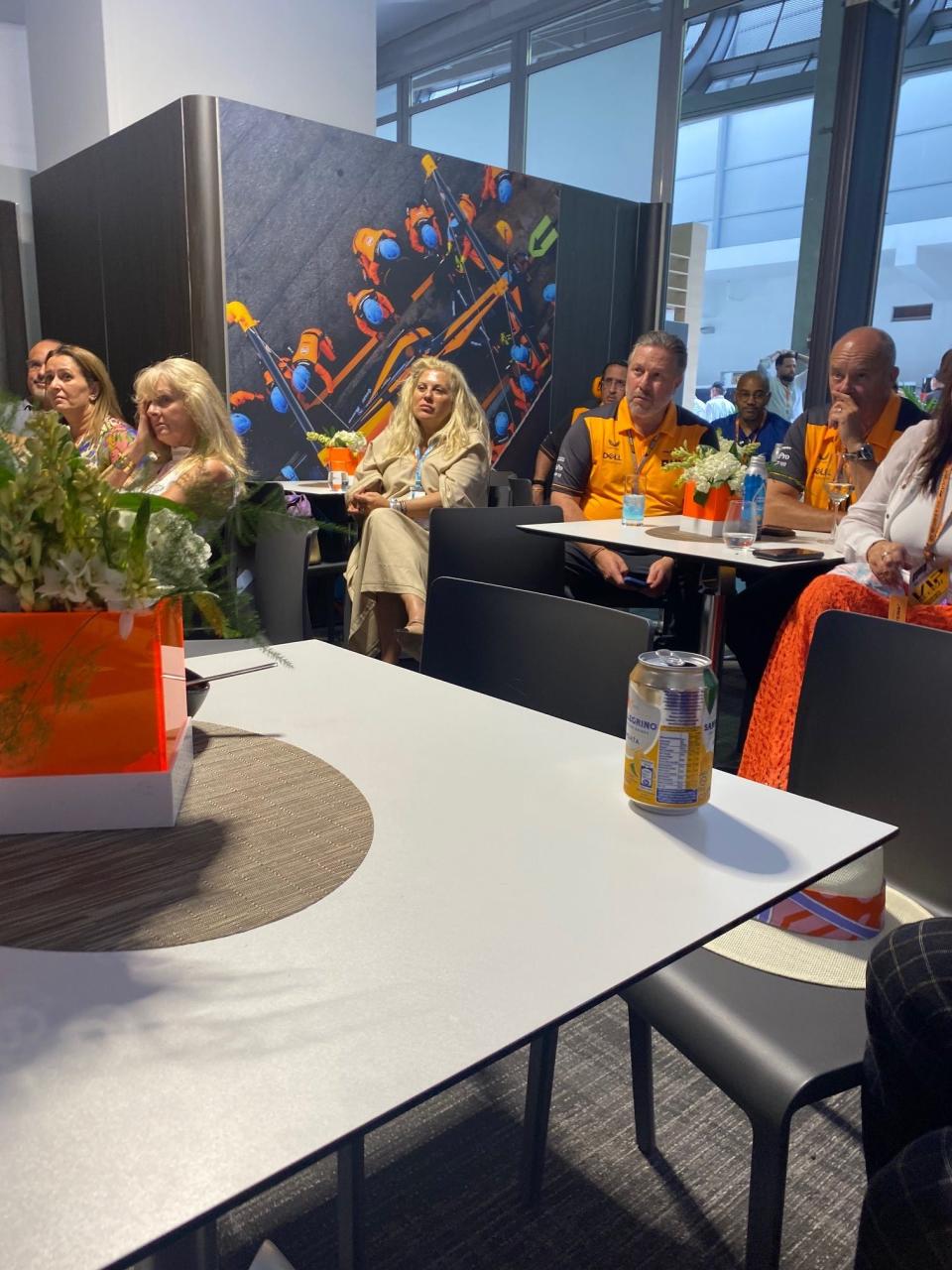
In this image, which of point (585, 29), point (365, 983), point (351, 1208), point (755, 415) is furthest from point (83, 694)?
point (585, 29)

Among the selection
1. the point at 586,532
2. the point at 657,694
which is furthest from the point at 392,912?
the point at 586,532

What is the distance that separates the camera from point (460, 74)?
8023 mm

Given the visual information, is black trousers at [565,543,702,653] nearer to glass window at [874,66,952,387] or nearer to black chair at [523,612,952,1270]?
black chair at [523,612,952,1270]

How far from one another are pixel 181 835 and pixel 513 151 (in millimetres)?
7844

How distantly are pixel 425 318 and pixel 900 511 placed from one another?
4.01m

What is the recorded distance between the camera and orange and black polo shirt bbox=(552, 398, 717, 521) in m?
3.79

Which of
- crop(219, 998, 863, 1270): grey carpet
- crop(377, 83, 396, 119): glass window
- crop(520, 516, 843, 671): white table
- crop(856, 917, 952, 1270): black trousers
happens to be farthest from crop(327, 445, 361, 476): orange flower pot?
crop(377, 83, 396, 119): glass window

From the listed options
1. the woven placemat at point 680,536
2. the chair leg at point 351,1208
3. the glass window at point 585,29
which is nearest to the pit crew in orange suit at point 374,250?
the glass window at point 585,29

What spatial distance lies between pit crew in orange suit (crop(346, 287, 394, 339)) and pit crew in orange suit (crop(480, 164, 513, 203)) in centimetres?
102

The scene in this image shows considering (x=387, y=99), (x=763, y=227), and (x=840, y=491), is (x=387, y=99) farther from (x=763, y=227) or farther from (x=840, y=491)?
(x=840, y=491)

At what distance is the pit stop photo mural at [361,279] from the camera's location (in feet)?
16.2

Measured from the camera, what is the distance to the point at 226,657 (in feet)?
5.13

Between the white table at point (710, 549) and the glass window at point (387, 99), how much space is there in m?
7.07

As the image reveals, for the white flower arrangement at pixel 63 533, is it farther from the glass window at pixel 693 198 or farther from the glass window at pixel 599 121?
the glass window at pixel 599 121
